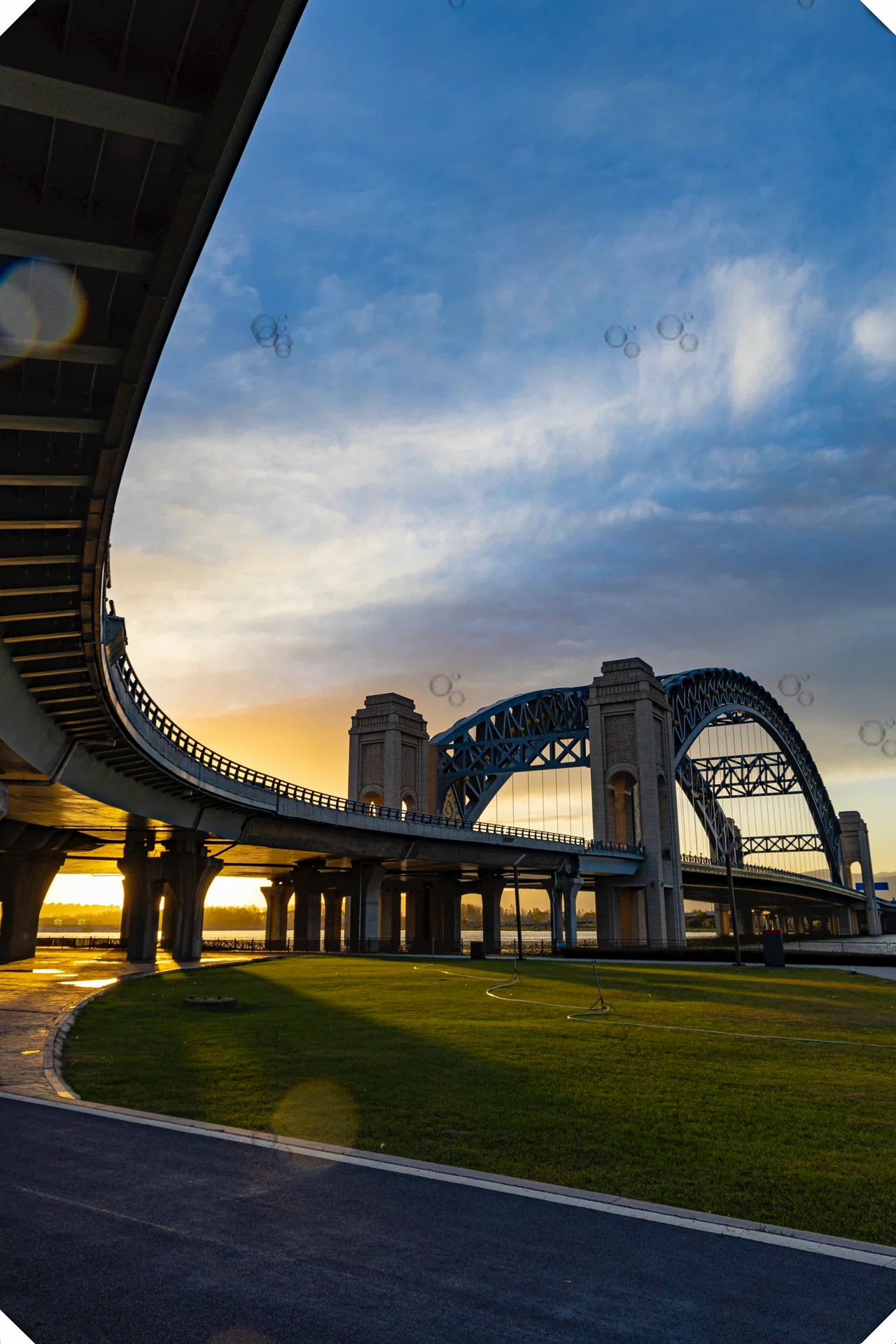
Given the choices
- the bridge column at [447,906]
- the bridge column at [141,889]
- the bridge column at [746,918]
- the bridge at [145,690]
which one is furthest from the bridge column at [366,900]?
the bridge column at [746,918]

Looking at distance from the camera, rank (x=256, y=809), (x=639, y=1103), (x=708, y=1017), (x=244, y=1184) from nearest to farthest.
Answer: (x=244, y=1184) < (x=639, y=1103) < (x=708, y=1017) < (x=256, y=809)

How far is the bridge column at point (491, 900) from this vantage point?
8944 cm

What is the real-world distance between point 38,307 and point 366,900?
230ft

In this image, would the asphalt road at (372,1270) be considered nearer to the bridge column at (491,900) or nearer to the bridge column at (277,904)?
the bridge column at (491,900)

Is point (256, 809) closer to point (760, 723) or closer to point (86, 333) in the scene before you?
point (86, 333)

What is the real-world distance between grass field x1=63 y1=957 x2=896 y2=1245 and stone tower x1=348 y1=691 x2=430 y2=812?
7715cm

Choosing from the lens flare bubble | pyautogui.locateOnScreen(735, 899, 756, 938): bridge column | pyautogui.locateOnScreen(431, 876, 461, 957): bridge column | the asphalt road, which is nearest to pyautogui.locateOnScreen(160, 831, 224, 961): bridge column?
pyautogui.locateOnScreen(431, 876, 461, 957): bridge column

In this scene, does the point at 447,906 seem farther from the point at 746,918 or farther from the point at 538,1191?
the point at 746,918

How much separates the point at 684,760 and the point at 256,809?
10927cm

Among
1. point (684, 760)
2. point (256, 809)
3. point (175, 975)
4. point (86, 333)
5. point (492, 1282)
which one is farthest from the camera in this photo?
point (684, 760)

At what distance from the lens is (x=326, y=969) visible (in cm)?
4594

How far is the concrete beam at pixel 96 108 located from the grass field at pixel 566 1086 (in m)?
11.3

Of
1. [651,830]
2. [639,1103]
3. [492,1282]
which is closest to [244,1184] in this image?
[492,1282]

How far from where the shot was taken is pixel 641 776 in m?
101
